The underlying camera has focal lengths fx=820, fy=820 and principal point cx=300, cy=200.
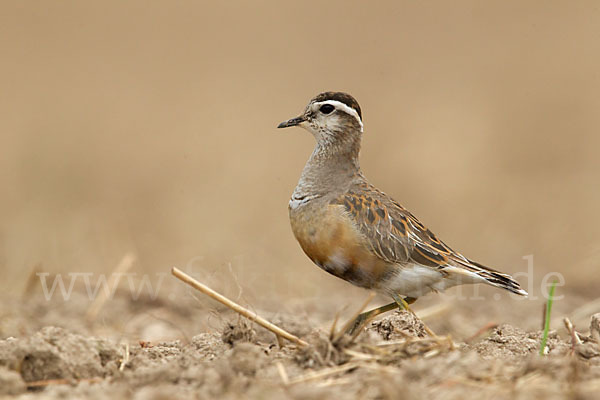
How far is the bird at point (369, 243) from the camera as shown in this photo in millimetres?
6156

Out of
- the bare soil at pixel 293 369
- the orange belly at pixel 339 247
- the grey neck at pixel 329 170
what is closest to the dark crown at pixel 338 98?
the grey neck at pixel 329 170

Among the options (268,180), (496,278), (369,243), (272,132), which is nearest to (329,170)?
(369,243)

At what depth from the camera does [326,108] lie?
22.7 ft

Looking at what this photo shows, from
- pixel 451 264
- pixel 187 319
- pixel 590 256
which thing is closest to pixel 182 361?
pixel 451 264

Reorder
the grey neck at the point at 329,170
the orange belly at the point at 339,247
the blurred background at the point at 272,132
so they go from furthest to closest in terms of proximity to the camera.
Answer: the blurred background at the point at 272,132, the grey neck at the point at 329,170, the orange belly at the point at 339,247

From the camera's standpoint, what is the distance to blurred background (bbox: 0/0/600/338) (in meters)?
10.3

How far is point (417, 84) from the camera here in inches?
749

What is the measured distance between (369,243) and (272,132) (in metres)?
11.3

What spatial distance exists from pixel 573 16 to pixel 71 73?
41.5 ft

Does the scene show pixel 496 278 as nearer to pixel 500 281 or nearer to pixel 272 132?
pixel 500 281

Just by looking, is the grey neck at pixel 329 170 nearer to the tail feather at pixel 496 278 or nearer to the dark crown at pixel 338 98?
the dark crown at pixel 338 98

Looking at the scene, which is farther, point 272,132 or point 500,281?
point 272,132

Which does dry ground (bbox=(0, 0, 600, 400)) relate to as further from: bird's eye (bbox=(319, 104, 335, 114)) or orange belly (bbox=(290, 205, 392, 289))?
bird's eye (bbox=(319, 104, 335, 114))

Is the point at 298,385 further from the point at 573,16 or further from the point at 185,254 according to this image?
the point at 573,16
